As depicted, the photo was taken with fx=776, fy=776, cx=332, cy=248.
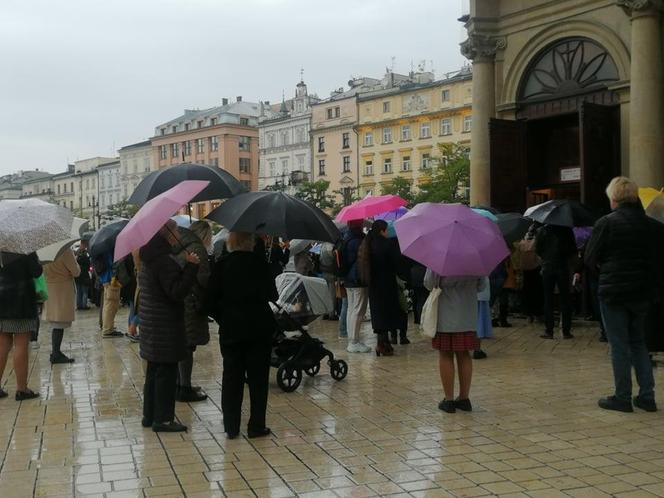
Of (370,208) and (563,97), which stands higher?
(563,97)

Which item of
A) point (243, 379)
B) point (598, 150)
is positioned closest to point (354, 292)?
point (243, 379)

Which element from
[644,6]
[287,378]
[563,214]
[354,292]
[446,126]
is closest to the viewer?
[287,378]

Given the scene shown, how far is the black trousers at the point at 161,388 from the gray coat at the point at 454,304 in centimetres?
242

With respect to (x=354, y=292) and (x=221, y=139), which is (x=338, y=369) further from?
(x=221, y=139)

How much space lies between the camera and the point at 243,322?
615 centimetres

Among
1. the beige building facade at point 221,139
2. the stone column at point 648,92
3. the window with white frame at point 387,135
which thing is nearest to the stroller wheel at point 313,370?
the stone column at point 648,92

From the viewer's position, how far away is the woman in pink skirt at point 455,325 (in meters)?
7.07

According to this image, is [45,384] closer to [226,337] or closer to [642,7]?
[226,337]

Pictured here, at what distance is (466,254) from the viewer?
21.9ft

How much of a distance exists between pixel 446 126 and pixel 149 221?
6611cm

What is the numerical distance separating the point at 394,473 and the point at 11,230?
4.47 m

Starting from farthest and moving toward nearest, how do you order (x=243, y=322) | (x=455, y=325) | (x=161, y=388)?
(x=455, y=325) → (x=161, y=388) → (x=243, y=322)

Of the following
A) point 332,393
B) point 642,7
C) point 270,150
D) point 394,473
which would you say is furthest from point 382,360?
point 270,150

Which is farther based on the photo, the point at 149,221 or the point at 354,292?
the point at 354,292
